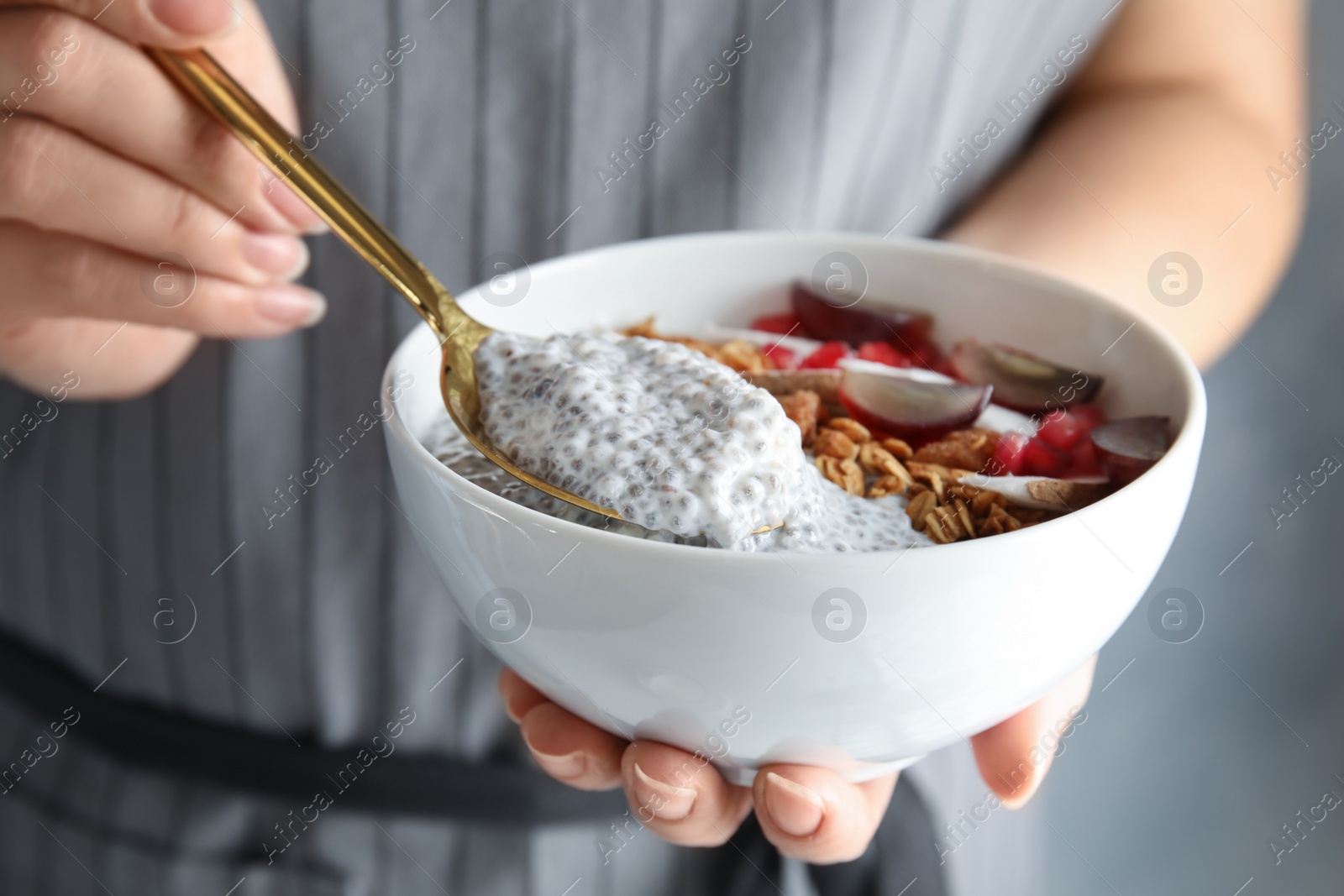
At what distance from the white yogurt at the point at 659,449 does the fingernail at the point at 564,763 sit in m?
0.16

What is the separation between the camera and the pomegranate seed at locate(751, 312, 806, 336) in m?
0.72

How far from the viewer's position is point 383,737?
0.90m

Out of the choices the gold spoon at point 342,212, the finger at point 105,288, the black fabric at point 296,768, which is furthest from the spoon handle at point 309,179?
the black fabric at point 296,768

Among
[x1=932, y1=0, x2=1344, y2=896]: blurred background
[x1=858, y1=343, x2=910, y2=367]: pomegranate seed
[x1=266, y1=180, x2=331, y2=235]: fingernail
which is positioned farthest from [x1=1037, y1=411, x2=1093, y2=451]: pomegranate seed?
[x1=932, y1=0, x2=1344, y2=896]: blurred background

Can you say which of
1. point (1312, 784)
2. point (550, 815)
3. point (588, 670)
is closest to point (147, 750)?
point (550, 815)

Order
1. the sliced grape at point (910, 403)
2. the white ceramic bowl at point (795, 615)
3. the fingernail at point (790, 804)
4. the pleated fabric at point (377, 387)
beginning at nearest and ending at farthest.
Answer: the white ceramic bowl at point (795, 615) < the fingernail at point (790, 804) < the sliced grape at point (910, 403) < the pleated fabric at point (377, 387)

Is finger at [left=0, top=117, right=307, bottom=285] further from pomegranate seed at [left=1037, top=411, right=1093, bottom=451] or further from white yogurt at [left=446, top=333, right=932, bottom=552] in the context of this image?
pomegranate seed at [left=1037, top=411, right=1093, bottom=451]

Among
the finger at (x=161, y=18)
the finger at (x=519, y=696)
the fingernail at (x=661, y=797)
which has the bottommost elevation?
the finger at (x=519, y=696)

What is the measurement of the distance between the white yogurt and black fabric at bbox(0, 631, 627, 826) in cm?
43

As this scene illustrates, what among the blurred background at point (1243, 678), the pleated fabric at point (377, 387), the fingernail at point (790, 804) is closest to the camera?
the fingernail at point (790, 804)

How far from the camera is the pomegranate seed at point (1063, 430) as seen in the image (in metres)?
0.58

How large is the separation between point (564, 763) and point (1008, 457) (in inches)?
12.3

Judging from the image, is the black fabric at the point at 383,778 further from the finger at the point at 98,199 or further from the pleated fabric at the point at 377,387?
the finger at the point at 98,199

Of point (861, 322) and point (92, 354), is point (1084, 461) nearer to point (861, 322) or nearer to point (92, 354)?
point (861, 322)
